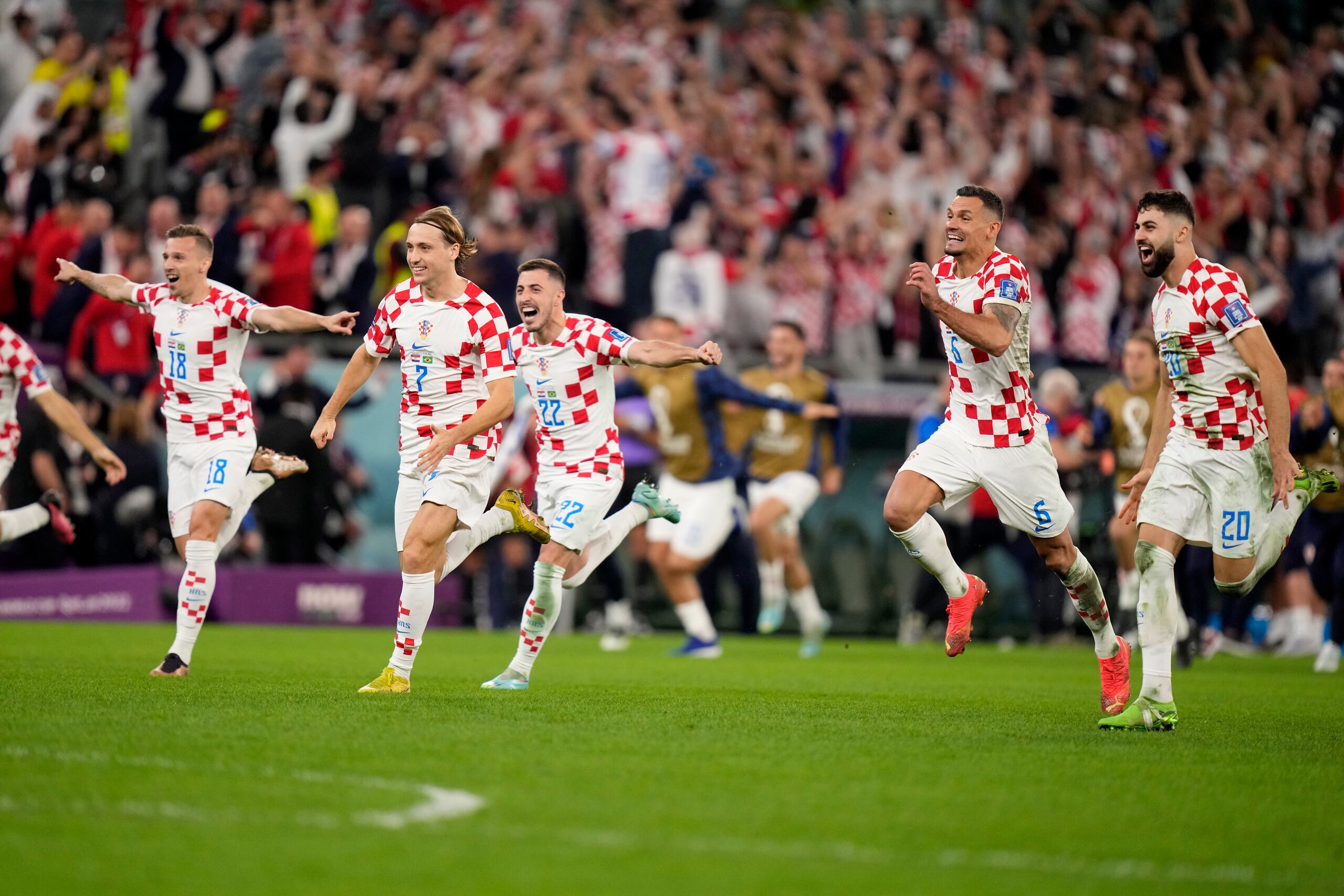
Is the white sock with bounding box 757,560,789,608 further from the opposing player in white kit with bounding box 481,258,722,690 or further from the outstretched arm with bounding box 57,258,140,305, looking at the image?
the outstretched arm with bounding box 57,258,140,305

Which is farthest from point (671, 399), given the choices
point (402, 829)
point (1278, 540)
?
point (402, 829)

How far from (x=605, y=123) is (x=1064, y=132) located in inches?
292

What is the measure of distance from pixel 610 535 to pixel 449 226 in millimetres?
2315

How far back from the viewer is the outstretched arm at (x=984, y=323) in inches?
319

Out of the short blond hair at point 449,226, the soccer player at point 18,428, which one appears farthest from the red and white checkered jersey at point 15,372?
the short blond hair at point 449,226

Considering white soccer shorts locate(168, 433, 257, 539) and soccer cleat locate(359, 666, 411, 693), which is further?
white soccer shorts locate(168, 433, 257, 539)

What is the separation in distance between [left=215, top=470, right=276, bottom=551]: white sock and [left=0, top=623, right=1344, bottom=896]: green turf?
85 centimetres

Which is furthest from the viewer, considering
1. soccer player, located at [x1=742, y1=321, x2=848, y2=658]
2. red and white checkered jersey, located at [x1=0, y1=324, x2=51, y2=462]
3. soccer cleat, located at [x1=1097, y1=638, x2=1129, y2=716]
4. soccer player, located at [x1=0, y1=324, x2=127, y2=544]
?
soccer player, located at [x1=742, y1=321, x2=848, y2=658]

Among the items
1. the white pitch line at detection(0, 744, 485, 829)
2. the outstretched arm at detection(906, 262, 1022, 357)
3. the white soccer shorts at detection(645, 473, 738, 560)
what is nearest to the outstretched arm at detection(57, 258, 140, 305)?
the white pitch line at detection(0, 744, 485, 829)

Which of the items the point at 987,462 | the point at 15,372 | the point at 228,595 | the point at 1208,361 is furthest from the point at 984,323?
the point at 228,595

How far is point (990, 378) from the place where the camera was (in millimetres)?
8805

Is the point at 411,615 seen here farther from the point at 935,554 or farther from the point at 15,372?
the point at 15,372

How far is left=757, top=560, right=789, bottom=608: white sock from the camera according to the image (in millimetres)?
16172

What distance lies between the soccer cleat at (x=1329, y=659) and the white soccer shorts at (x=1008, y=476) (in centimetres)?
630
